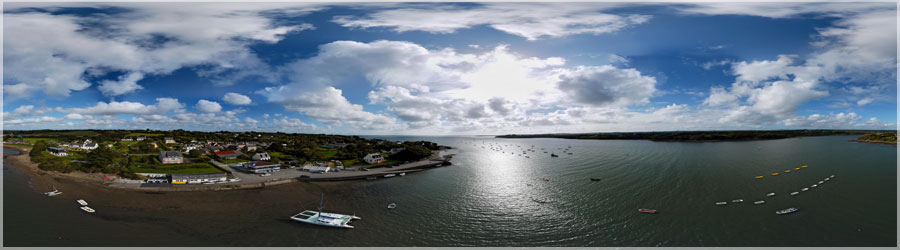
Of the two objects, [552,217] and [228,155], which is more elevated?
[228,155]

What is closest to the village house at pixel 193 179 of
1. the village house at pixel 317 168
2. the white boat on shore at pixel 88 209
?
the white boat on shore at pixel 88 209

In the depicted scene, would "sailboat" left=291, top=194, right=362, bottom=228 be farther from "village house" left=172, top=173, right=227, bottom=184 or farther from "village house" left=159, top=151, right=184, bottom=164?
"village house" left=159, top=151, right=184, bottom=164

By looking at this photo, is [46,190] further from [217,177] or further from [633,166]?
[633,166]

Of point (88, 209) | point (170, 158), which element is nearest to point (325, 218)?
point (88, 209)

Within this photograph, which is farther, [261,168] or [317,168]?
[317,168]

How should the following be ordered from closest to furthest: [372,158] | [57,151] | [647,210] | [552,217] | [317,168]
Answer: [552,217] < [647,210] < [317,168] < [57,151] < [372,158]

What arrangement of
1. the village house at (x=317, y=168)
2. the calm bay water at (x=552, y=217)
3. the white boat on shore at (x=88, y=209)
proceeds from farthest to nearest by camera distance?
the village house at (x=317, y=168)
the white boat on shore at (x=88, y=209)
the calm bay water at (x=552, y=217)

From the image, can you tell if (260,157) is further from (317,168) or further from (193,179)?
(193,179)

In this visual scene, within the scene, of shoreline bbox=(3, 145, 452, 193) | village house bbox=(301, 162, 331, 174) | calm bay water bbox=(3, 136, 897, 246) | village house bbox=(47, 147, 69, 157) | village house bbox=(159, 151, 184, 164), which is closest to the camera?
calm bay water bbox=(3, 136, 897, 246)

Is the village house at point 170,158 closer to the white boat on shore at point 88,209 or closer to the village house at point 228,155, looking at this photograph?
the village house at point 228,155

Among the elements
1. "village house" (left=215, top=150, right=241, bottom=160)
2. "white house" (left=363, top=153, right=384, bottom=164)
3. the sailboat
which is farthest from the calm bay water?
"village house" (left=215, top=150, right=241, bottom=160)
